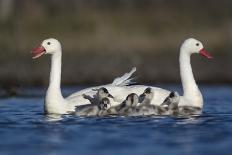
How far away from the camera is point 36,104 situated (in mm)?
21078

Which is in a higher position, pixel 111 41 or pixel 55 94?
pixel 111 41

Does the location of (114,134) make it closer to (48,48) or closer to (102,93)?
(102,93)

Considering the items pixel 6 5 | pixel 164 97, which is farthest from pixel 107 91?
pixel 6 5

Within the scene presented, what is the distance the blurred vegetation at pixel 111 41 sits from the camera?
27.8m

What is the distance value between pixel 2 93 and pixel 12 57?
14.8ft

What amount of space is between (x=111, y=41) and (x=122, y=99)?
11.9 meters

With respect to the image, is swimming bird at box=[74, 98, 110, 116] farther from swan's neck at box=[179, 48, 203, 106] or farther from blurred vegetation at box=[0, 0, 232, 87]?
blurred vegetation at box=[0, 0, 232, 87]

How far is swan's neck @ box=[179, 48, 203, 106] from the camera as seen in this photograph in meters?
18.5

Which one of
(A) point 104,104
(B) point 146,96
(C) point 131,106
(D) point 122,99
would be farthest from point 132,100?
(D) point 122,99

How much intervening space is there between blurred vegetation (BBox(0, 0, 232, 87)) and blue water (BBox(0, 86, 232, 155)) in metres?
7.95

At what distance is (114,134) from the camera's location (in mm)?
15305

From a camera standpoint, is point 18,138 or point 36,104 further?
point 36,104

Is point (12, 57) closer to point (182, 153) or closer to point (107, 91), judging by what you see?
point (107, 91)

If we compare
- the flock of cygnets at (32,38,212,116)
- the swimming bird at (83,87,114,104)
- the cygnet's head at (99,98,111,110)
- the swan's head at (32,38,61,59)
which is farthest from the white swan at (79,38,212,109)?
the swan's head at (32,38,61,59)
